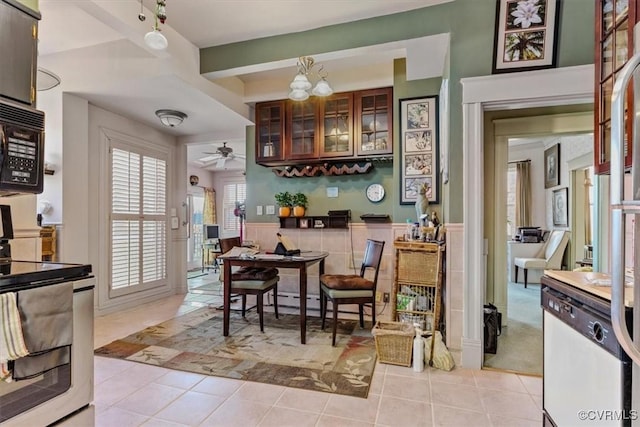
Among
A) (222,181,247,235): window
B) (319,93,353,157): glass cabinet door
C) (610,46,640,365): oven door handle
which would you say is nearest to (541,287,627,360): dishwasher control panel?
(610,46,640,365): oven door handle

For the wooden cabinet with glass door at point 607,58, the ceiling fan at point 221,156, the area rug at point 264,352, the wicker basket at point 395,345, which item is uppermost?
the ceiling fan at point 221,156

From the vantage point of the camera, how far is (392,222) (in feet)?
12.7

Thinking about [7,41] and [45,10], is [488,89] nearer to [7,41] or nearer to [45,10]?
[7,41]

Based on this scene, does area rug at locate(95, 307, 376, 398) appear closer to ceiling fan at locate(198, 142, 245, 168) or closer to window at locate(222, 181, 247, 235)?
ceiling fan at locate(198, 142, 245, 168)

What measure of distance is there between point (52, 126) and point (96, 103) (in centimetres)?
53

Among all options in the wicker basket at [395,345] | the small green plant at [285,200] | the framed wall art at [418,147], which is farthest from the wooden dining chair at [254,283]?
the framed wall art at [418,147]

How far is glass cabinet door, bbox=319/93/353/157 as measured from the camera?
12.7 feet

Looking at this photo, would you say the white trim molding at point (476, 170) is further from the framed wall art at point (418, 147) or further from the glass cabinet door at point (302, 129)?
the glass cabinet door at point (302, 129)

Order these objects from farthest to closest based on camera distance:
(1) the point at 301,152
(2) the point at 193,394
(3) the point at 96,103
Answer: (1) the point at 301,152 → (3) the point at 96,103 → (2) the point at 193,394

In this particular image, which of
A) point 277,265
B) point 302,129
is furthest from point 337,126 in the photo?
point 277,265

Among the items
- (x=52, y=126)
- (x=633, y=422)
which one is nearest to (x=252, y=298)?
(x=52, y=126)

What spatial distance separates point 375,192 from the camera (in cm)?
399

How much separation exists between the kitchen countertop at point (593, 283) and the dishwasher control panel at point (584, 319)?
6 centimetres

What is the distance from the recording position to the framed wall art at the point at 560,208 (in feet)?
18.4
